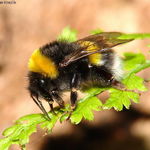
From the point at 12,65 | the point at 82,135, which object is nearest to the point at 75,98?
the point at 82,135

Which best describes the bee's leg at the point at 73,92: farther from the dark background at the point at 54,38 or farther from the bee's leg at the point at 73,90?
the dark background at the point at 54,38

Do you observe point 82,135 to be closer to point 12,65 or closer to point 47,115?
point 12,65

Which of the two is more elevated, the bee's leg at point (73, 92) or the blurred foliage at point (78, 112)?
the bee's leg at point (73, 92)

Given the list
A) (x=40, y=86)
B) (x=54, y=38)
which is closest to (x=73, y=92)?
(x=40, y=86)

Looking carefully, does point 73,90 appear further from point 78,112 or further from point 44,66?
point 44,66

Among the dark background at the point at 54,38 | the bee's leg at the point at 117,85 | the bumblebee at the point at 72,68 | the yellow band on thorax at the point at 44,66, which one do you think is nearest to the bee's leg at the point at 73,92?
the bumblebee at the point at 72,68

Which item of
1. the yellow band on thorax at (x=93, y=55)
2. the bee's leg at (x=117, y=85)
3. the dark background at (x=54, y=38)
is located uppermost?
the yellow band on thorax at (x=93, y=55)

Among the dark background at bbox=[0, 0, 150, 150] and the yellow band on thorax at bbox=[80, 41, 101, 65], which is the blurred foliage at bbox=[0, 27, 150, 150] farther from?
the dark background at bbox=[0, 0, 150, 150]

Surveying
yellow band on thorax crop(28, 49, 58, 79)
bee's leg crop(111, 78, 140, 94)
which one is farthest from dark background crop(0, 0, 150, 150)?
yellow band on thorax crop(28, 49, 58, 79)
